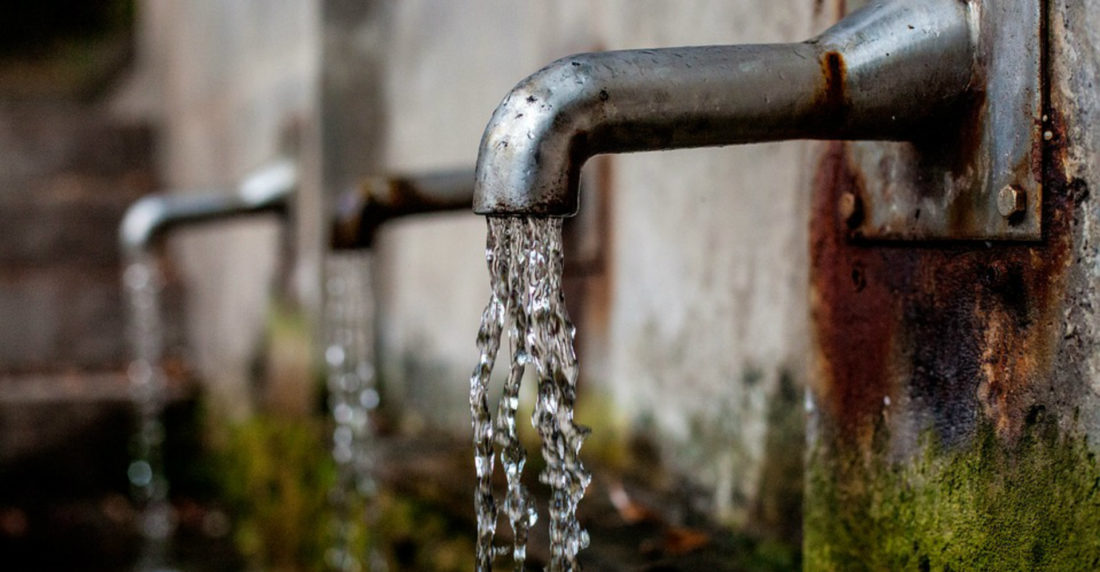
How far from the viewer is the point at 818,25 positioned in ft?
5.89

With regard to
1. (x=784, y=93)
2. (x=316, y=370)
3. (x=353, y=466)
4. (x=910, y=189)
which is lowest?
(x=353, y=466)

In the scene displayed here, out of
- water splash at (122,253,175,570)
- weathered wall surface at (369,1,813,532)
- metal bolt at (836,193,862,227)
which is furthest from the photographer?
water splash at (122,253,175,570)

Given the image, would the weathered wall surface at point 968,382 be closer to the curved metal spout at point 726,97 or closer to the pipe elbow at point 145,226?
the curved metal spout at point 726,97

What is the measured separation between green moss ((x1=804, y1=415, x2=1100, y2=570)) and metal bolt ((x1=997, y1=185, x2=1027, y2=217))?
0.24m

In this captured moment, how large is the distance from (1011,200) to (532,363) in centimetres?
61

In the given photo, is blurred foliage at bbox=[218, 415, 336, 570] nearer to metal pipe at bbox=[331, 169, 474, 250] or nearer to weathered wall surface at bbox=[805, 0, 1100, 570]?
metal pipe at bbox=[331, 169, 474, 250]

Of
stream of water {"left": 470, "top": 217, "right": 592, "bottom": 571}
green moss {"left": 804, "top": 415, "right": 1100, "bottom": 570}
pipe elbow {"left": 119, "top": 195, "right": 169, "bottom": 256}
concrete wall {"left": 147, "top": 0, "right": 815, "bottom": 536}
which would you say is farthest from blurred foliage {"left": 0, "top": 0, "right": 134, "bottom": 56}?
green moss {"left": 804, "top": 415, "right": 1100, "bottom": 570}

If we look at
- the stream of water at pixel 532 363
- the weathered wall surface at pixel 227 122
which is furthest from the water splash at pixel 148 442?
the stream of water at pixel 532 363

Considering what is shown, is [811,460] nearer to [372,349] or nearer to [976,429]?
[976,429]

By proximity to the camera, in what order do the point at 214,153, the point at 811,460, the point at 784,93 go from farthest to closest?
the point at 214,153 → the point at 811,460 → the point at 784,93

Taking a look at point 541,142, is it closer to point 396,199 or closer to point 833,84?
point 833,84

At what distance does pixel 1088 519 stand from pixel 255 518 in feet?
13.2

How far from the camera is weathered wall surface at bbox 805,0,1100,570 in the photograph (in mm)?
1259

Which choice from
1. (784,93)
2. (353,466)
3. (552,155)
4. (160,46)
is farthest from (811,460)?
(160,46)
